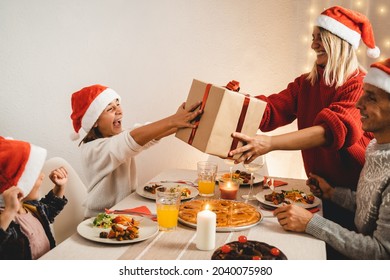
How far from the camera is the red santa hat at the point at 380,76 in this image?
1.53 m

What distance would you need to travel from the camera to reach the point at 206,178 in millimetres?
1872

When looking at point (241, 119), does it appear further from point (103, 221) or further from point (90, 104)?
point (90, 104)

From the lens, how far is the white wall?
2947 millimetres

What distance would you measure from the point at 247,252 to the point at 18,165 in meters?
0.78

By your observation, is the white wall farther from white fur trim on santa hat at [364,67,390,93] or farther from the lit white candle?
the lit white candle

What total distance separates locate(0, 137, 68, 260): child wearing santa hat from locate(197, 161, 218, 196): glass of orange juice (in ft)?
2.05

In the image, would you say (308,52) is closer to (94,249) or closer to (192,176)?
(192,176)

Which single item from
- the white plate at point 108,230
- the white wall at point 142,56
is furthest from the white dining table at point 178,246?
the white wall at point 142,56

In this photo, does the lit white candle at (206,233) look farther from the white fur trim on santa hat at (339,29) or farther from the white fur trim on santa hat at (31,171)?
the white fur trim on santa hat at (339,29)

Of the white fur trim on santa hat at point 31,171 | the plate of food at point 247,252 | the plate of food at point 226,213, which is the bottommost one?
the plate of food at point 226,213

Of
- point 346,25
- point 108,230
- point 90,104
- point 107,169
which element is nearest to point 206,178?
point 107,169

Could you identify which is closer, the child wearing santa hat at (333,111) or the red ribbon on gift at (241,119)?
the red ribbon on gift at (241,119)

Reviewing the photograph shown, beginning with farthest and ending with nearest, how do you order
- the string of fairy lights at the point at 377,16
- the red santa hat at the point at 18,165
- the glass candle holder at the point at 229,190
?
the string of fairy lights at the point at 377,16 → the glass candle holder at the point at 229,190 → the red santa hat at the point at 18,165

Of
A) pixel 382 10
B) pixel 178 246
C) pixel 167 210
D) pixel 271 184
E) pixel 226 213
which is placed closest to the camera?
pixel 178 246
